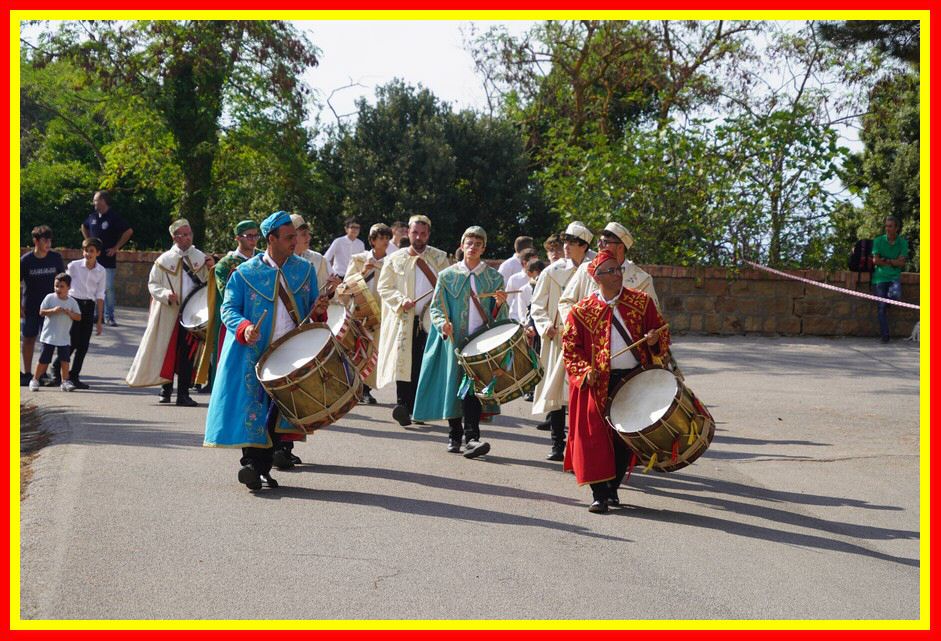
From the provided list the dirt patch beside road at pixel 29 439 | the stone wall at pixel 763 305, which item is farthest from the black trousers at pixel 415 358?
the stone wall at pixel 763 305

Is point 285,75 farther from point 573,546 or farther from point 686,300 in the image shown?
point 573,546

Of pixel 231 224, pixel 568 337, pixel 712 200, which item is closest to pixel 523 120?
pixel 231 224

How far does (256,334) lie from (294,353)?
26cm

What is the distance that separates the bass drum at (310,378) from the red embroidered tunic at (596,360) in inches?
52.3

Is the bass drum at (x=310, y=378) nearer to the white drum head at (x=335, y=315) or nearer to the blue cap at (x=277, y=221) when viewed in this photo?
the blue cap at (x=277, y=221)

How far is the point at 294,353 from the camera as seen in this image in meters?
7.97

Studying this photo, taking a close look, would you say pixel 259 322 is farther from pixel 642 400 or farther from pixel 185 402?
pixel 185 402

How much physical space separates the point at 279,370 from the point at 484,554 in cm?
189

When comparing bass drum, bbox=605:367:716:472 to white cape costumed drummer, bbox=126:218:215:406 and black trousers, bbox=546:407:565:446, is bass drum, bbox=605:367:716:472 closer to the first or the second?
black trousers, bbox=546:407:565:446

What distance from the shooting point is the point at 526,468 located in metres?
9.56

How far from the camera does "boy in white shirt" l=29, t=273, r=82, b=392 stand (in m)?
13.2

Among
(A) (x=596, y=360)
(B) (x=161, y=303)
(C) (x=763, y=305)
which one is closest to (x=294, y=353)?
(A) (x=596, y=360)

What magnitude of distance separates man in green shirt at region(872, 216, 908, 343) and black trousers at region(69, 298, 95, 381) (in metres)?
11.1

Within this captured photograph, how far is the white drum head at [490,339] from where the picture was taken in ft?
31.8
